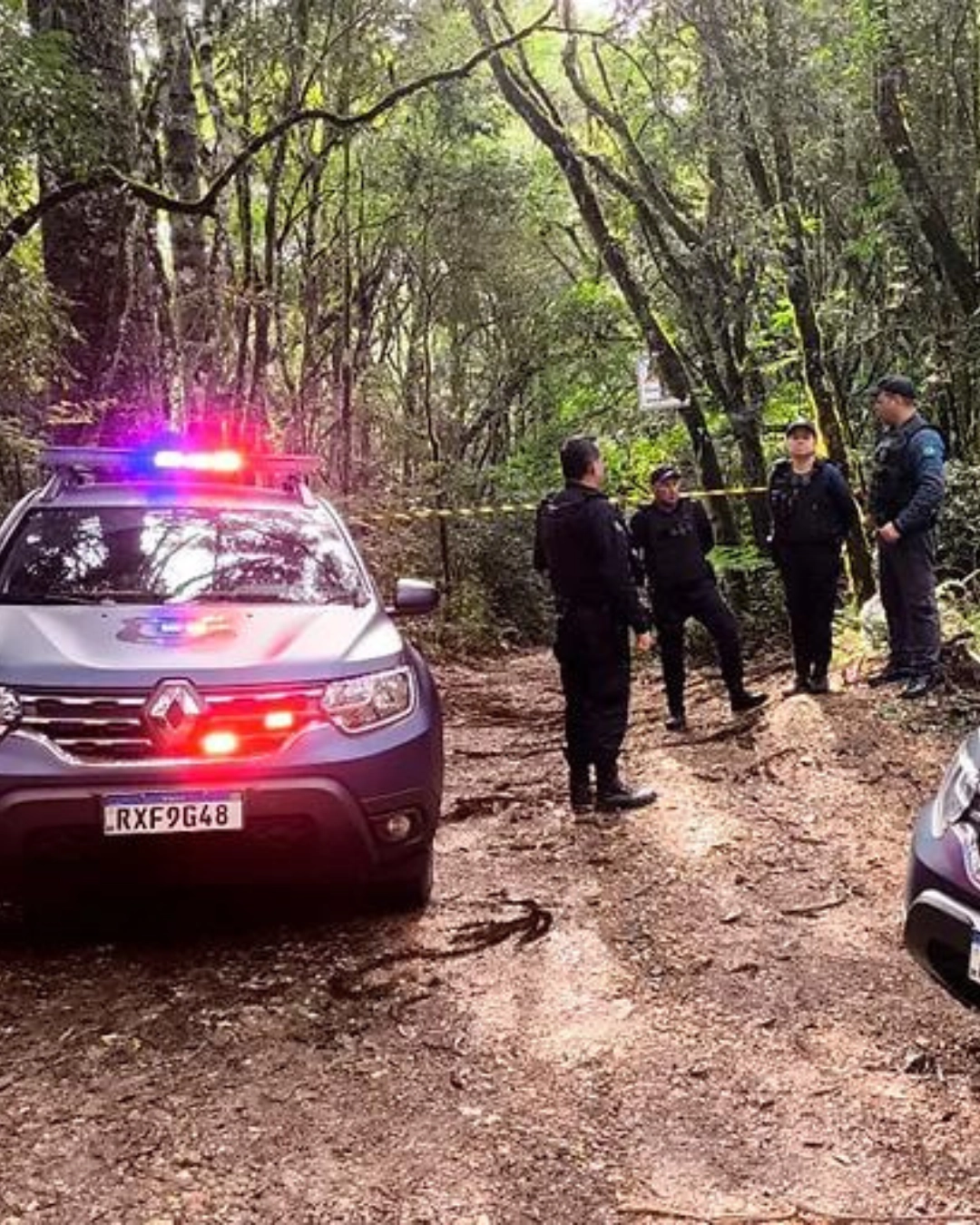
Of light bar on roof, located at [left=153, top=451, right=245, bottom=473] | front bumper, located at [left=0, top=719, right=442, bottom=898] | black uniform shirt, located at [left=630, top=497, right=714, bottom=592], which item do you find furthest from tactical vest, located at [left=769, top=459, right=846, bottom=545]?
front bumper, located at [left=0, top=719, right=442, bottom=898]

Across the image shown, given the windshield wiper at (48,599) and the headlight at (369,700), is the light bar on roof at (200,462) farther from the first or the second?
the headlight at (369,700)

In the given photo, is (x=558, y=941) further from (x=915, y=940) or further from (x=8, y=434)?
(x=8, y=434)

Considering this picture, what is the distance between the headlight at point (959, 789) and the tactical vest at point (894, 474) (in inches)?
185

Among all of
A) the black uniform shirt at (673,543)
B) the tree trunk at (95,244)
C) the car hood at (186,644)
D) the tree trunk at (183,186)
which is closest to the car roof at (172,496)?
the car hood at (186,644)

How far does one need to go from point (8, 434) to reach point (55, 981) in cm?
461

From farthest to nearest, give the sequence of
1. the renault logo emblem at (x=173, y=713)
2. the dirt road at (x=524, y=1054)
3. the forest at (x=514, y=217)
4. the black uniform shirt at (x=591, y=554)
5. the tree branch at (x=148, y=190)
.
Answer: the forest at (x=514, y=217) < the tree branch at (x=148, y=190) < the black uniform shirt at (x=591, y=554) < the renault logo emblem at (x=173, y=713) < the dirt road at (x=524, y=1054)

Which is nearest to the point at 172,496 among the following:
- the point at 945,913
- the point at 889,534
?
the point at 945,913

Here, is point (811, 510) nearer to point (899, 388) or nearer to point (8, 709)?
point (899, 388)

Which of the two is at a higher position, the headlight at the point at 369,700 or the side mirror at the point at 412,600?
the side mirror at the point at 412,600

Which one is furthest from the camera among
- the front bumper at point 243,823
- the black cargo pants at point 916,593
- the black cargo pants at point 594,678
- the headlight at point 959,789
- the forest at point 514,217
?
the forest at point 514,217

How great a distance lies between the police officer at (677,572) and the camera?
9.02m

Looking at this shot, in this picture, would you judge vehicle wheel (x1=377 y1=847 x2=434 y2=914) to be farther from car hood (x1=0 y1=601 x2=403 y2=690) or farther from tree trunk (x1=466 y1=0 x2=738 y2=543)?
tree trunk (x1=466 y1=0 x2=738 y2=543)

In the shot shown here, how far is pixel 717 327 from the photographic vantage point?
44.5ft

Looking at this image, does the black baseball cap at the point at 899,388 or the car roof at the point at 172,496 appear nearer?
the car roof at the point at 172,496
